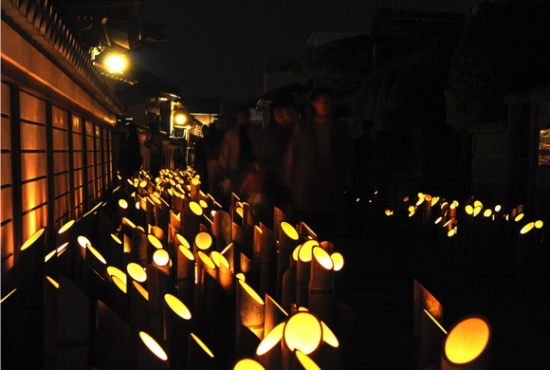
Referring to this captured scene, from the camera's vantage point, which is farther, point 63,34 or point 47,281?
point 63,34

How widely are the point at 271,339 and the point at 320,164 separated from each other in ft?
12.1

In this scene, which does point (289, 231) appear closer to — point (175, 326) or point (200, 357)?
point (175, 326)

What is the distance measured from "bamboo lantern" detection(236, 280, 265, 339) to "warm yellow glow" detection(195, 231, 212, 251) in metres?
1.25

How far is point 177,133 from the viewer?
1551 inches

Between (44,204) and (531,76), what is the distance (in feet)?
23.3

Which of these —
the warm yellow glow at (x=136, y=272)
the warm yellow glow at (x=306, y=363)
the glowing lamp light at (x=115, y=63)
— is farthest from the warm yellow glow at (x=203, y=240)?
the glowing lamp light at (x=115, y=63)

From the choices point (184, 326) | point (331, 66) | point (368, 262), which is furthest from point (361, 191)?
point (331, 66)

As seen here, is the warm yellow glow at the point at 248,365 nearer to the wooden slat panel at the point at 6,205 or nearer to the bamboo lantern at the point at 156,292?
the bamboo lantern at the point at 156,292

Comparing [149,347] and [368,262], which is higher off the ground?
[149,347]

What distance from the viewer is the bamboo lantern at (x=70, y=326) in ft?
7.04

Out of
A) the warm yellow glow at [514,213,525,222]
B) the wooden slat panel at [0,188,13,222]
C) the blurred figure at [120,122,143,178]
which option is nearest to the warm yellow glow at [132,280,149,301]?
the wooden slat panel at [0,188,13,222]

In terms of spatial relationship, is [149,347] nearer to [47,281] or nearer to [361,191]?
[47,281]

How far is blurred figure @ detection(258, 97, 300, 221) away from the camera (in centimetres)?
686

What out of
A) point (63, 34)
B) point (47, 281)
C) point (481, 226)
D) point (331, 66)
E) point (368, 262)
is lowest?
point (368, 262)
